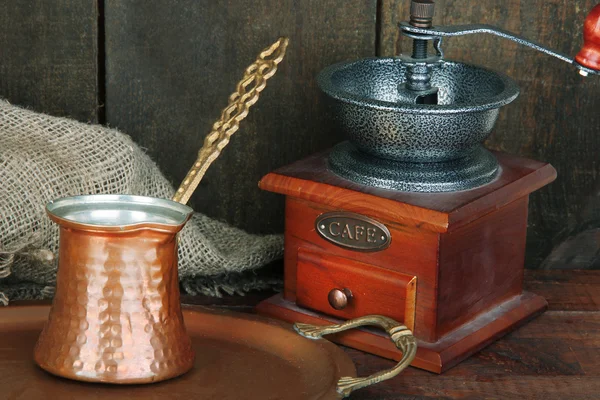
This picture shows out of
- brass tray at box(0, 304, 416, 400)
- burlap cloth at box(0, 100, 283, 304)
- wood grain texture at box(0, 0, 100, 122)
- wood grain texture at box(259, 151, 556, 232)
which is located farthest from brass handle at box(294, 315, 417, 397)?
wood grain texture at box(0, 0, 100, 122)

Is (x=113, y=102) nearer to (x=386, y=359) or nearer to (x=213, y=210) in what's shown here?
(x=213, y=210)

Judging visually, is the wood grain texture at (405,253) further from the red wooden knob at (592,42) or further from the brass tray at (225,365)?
the red wooden knob at (592,42)

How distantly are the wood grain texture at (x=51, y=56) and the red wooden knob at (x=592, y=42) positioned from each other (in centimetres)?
66

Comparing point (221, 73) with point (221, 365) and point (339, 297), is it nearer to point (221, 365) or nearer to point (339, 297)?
point (339, 297)

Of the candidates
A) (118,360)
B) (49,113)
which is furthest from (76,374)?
(49,113)

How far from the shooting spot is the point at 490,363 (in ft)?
3.72

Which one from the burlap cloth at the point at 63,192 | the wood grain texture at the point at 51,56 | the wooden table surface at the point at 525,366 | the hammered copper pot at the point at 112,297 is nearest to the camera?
the hammered copper pot at the point at 112,297

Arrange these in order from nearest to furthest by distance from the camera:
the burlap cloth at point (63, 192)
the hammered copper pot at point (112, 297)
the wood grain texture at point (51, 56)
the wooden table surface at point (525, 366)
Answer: the hammered copper pot at point (112, 297)
the wooden table surface at point (525, 366)
the burlap cloth at point (63, 192)
the wood grain texture at point (51, 56)

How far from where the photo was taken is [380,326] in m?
1.14

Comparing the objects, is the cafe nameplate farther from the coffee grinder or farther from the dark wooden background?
the dark wooden background

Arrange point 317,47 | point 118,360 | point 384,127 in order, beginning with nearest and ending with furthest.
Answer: point 118,360, point 384,127, point 317,47

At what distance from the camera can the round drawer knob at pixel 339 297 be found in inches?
45.5

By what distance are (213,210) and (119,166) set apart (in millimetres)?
237

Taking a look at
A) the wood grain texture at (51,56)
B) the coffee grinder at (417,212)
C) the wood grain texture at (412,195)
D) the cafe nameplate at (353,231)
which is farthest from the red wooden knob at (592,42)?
the wood grain texture at (51,56)
